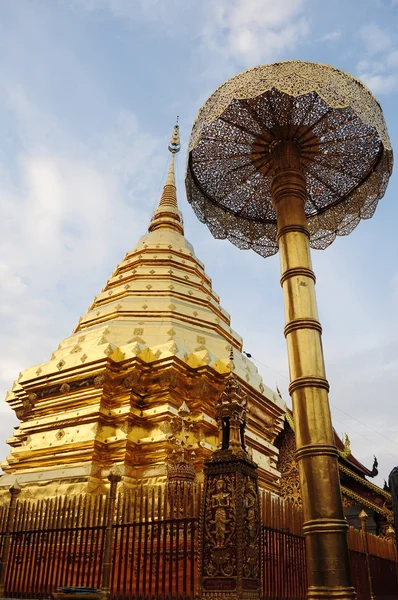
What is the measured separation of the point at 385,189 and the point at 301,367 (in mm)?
3811

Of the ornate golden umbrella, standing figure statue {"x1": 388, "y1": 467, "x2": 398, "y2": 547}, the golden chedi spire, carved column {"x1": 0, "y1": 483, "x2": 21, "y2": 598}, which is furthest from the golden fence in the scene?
the golden chedi spire

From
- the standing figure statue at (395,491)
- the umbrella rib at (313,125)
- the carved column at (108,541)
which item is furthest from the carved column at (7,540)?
the umbrella rib at (313,125)

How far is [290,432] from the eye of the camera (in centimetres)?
1684

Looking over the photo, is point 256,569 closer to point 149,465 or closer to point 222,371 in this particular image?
point 149,465

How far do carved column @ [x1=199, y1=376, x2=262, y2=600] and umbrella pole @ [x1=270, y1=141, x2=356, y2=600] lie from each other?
1.62 ft

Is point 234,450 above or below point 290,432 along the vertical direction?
below

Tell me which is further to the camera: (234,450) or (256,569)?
(234,450)

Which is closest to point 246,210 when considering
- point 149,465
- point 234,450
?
point 234,450

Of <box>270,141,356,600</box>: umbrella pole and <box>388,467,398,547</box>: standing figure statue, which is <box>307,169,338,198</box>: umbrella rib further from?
<box>388,467,398,547</box>: standing figure statue

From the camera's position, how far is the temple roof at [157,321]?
11.7 metres

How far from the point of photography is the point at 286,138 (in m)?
6.98

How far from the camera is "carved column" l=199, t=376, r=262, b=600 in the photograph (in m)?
4.57

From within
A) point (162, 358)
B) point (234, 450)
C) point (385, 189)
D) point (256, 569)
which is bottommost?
point (256, 569)

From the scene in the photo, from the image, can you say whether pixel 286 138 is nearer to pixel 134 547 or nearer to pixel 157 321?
pixel 134 547
